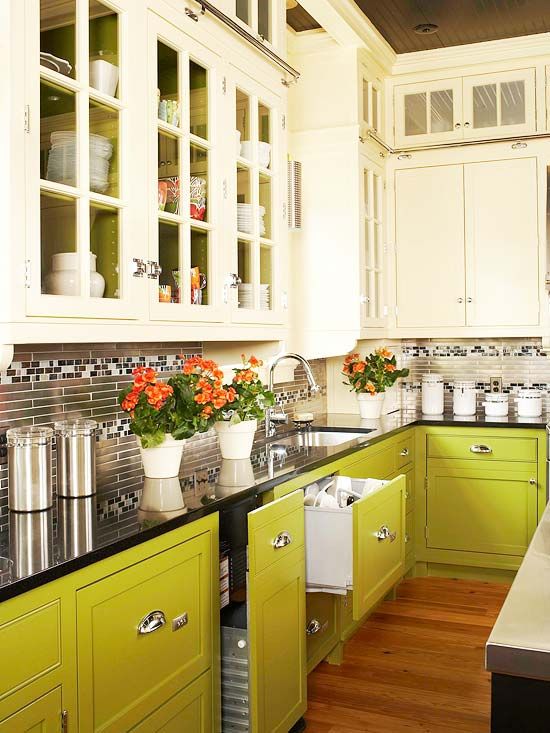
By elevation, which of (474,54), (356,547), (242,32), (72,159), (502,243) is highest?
(474,54)

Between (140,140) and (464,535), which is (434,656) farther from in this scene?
(140,140)

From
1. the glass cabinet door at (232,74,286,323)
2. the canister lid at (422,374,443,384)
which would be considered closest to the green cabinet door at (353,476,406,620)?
the glass cabinet door at (232,74,286,323)

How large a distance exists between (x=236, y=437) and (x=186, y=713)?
949 mm

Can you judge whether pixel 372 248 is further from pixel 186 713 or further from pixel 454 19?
pixel 186 713

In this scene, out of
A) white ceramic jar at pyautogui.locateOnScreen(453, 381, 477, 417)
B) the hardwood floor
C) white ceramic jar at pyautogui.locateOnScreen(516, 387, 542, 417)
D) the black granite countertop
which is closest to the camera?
the black granite countertop

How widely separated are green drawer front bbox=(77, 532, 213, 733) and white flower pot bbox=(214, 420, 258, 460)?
0.63m

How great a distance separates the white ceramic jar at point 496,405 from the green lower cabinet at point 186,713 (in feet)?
9.06

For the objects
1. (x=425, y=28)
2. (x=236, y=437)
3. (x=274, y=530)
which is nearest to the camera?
(x=274, y=530)

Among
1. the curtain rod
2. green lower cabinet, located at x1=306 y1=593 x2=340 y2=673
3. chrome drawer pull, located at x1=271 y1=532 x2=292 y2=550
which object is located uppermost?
the curtain rod

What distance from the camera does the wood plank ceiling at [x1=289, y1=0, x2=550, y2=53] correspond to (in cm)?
373

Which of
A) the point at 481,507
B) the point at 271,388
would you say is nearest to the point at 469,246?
the point at 481,507

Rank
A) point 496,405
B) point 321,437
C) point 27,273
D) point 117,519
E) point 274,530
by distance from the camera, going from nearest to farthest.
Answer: point 27,273 < point 117,519 < point 274,530 < point 321,437 < point 496,405

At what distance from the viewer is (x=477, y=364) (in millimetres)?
4793

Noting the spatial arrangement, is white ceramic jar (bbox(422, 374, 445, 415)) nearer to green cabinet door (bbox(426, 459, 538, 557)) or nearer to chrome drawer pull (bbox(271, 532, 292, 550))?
green cabinet door (bbox(426, 459, 538, 557))
